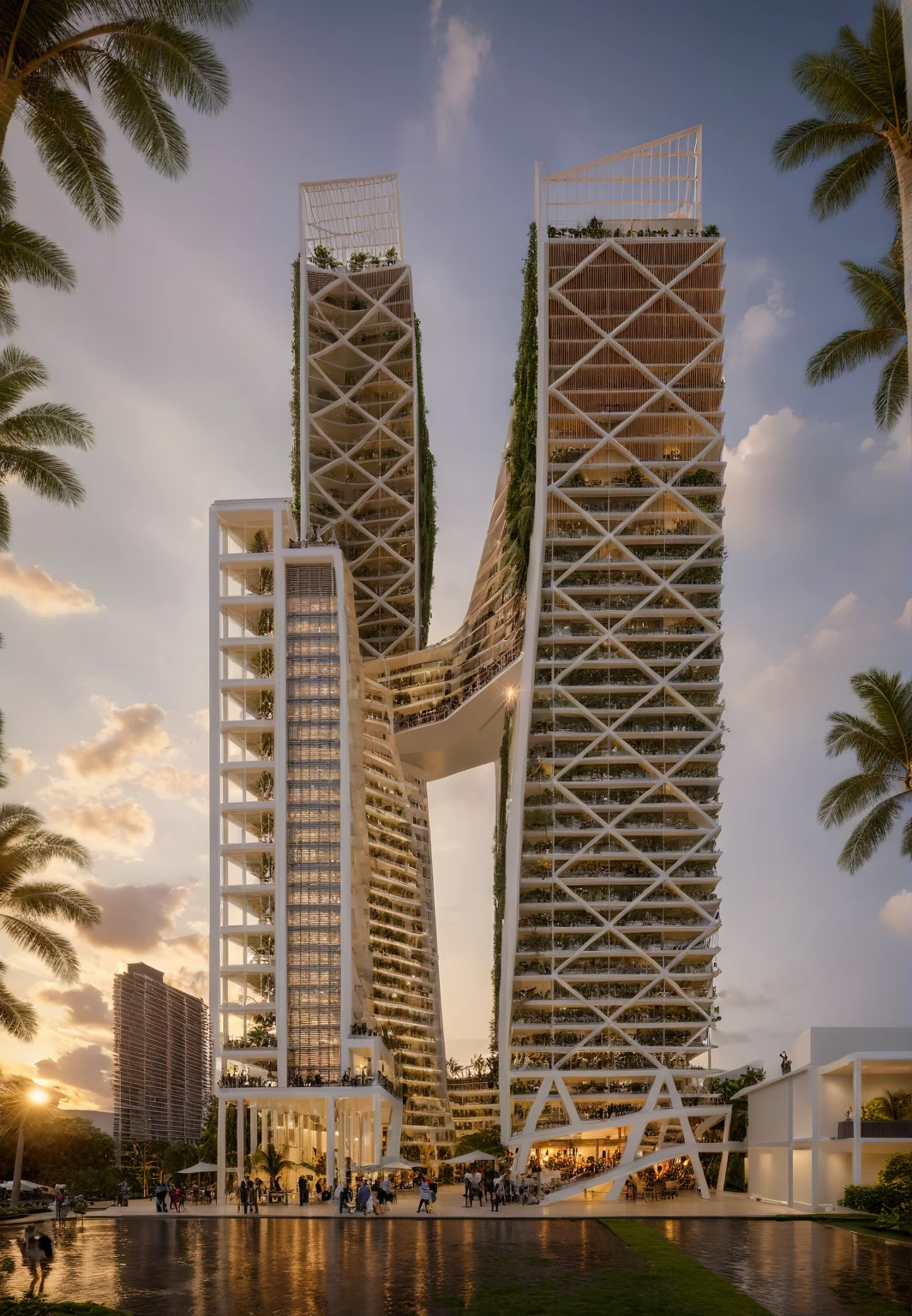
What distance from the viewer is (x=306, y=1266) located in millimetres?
25547

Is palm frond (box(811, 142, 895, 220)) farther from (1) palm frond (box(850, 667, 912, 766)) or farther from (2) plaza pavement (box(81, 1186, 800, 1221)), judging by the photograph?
(2) plaza pavement (box(81, 1186, 800, 1221))

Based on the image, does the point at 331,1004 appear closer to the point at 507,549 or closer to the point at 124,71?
the point at 507,549

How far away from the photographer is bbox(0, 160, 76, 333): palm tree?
23.8m

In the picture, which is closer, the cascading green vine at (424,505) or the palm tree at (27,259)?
the palm tree at (27,259)

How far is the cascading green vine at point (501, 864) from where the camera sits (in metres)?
73.7

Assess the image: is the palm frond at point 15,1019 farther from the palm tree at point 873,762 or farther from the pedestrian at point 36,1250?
the palm tree at point 873,762

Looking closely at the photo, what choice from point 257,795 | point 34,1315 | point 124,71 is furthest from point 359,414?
point 34,1315

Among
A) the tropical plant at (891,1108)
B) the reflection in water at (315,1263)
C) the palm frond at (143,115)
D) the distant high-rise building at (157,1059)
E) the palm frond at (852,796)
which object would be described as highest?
the palm frond at (143,115)

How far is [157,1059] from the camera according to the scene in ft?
513

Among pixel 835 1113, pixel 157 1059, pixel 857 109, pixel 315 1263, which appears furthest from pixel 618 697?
pixel 157 1059

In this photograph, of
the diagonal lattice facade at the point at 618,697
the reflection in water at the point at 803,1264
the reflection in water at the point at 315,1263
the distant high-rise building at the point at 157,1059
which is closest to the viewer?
the reflection in water at the point at 803,1264

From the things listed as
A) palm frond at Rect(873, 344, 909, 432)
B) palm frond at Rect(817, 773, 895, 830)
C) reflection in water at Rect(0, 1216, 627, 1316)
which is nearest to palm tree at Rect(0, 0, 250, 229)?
palm frond at Rect(873, 344, 909, 432)

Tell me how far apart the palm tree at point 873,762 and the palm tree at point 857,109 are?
1626 cm

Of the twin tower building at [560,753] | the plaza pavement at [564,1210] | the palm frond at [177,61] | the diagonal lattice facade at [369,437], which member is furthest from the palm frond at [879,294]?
the diagonal lattice facade at [369,437]
